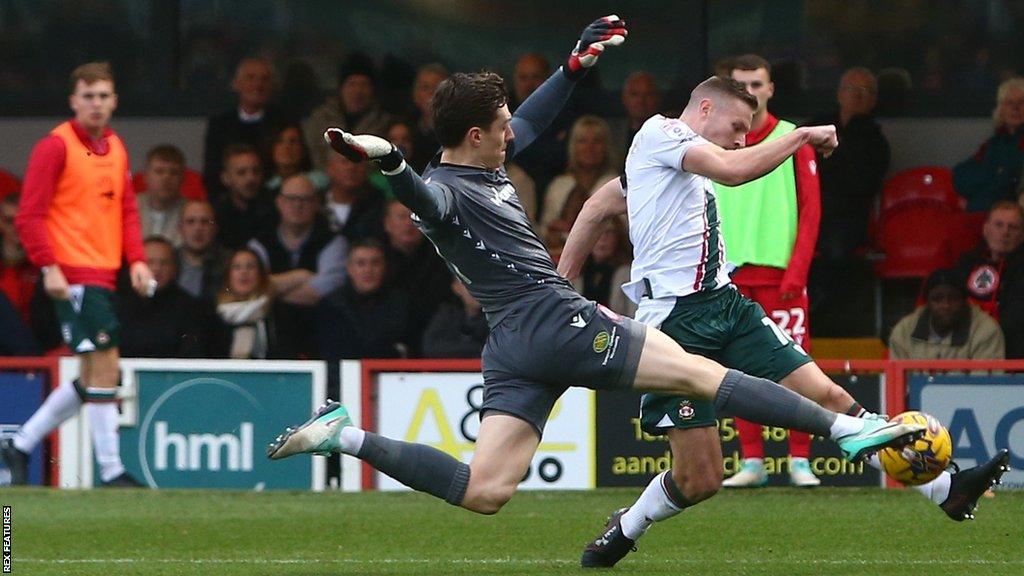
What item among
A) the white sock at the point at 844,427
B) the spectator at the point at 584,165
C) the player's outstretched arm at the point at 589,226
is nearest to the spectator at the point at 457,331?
the spectator at the point at 584,165

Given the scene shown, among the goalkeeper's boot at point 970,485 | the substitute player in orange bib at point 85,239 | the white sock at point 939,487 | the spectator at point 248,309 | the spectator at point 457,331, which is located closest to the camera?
the goalkeeper's boot at point 970,485

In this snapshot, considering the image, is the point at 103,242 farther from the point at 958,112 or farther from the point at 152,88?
the point at 958,112

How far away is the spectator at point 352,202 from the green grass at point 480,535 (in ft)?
7.17

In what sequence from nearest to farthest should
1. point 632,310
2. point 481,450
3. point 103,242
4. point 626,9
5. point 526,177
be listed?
point 481,450 → point 103,242 → point 632,310 → point 526,177 → point 626,9

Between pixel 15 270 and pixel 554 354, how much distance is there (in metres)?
6.29

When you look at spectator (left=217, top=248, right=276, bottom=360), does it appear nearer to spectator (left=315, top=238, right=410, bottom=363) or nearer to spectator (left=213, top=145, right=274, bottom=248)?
spectator (left=315, top=238, right=410, bottom=363)

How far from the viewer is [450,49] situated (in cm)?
1309

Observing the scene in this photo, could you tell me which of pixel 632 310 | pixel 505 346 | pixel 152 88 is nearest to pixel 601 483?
pixel 632 310

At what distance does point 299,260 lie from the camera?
1166cm

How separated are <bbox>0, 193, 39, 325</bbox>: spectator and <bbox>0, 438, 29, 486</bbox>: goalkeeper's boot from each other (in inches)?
65.5

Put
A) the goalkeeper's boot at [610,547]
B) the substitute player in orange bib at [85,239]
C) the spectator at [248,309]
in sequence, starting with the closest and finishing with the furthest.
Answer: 1. the goalkeeper's boot at [610,547]
2. the substitute player in orange bib at [85,239]
3. the spectator at [248,309]

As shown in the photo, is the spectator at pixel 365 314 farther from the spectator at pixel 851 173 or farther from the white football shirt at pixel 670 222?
the white football shirt at pixel 670 222

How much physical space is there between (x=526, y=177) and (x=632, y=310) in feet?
4.64

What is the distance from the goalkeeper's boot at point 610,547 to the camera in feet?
23.0
